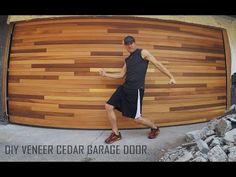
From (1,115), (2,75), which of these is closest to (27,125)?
(1,115)

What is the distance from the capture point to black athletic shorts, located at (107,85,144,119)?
471cm

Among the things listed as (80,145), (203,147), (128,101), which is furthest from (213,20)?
(80,145)

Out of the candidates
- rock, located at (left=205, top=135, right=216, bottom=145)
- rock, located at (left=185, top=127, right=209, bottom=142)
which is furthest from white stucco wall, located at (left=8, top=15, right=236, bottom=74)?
rock, located at (left=205, top=135, right=216, bottom=145)

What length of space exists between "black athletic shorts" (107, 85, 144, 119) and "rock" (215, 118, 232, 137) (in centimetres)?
128

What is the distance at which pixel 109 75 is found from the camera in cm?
513

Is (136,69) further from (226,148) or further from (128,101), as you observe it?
(226,148)

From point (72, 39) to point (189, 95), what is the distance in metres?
2.81

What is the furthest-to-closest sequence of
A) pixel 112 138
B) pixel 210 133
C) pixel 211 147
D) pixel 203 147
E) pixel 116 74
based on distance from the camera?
1. pixel 116 74
2. pixel 112 138
3. pixel 210 133
4. pixel 211 147
5. pixel 203 147

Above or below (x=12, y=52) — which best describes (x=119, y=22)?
above

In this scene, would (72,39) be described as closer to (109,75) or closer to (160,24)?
(109,75)

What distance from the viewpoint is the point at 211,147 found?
13.4 ft

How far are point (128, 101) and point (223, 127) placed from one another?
1565 millimetres

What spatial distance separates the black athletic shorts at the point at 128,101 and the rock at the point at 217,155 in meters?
1.36

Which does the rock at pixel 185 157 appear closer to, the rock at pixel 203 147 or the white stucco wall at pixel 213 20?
the rock at pixel 203 147
